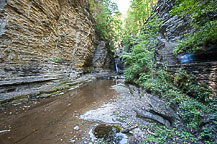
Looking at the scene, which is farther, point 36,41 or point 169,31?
point 169,31

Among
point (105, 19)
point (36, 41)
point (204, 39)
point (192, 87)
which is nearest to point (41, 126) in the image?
point (192, 87)

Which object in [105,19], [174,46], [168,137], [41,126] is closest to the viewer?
[168,137]

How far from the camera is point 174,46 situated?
20.7 feet

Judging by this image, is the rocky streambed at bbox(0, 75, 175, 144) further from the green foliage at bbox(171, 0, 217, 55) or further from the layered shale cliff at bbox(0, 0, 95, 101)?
the green foliage at bbox(171, 0, 217, 55)

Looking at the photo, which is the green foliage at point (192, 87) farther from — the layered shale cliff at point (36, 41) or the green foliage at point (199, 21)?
the layered shale cliff at point (36, 41)

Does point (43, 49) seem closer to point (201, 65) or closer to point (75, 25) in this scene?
point (75, 25)

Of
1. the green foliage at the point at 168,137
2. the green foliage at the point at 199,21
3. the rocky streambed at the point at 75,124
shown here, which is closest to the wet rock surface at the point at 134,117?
the rocky streambed at the point at 75,124

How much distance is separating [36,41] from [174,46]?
35.1 ft

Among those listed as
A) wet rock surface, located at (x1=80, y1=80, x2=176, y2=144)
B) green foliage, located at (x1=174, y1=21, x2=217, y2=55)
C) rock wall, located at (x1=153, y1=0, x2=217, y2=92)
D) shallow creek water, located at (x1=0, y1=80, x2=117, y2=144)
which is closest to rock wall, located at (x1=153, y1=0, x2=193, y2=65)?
rock wall, located at (x1=153, y1=0, x2=217, y2=92)

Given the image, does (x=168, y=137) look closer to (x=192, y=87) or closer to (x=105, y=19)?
(x=192, y=87)

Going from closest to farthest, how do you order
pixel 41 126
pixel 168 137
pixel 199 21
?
1. pixel 168 137
2. pixel 41 126
3. pixel 199 21

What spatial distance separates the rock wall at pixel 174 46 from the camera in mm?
2764

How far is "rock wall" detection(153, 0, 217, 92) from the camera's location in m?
2.76

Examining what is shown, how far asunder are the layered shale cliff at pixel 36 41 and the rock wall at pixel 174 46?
9072 millimetres
